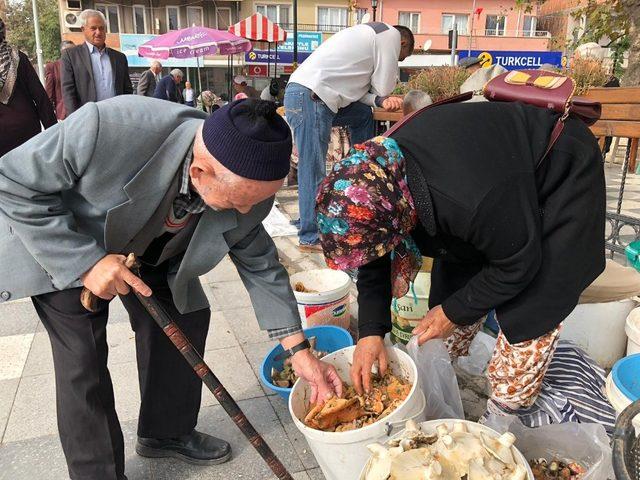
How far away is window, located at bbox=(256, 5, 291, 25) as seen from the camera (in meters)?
28.8

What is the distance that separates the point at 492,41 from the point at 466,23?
206 cm

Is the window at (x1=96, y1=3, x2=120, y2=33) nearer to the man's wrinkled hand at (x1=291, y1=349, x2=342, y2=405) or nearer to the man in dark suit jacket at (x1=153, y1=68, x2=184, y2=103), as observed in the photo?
the man in dark suit jacket at (x1=153, y1=68, x2=184, y2=103)

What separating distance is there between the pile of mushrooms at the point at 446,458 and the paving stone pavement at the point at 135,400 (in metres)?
0.68

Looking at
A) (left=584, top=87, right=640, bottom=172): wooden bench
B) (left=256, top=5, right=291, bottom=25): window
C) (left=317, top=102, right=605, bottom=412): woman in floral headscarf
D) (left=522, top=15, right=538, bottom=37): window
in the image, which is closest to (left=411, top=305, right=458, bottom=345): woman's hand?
(left=317, top=102, right=605, bottom=412): woman in floral headscarf

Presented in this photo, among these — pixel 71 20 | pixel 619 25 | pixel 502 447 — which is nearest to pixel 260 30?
pixel 619 25

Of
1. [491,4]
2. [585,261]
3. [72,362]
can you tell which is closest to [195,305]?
[72,362]

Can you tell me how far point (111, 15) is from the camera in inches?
1109

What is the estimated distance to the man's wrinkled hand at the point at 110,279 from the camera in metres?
1.49

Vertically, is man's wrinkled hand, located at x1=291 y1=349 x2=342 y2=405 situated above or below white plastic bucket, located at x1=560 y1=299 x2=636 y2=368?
above

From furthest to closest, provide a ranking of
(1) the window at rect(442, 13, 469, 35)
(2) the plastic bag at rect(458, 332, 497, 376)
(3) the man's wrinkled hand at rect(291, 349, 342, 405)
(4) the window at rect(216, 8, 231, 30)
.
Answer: (1) the window at rect(442, 13, 469, 35) < (4) the window at rect(216, 8, 231, 30) < (2) the plastic bag at rect(458, 332, 497, 376) < (3) the man's wrinkled hand at rect(291, 349, 342, 405)

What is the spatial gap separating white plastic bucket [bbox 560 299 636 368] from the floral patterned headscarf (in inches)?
55.4

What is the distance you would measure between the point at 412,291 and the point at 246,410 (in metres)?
0.98

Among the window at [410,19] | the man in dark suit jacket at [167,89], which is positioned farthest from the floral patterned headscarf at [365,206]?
the window at [410,19]

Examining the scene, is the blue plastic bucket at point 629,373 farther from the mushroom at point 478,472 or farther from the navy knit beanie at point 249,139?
the navy knit beanie at point 249,139
